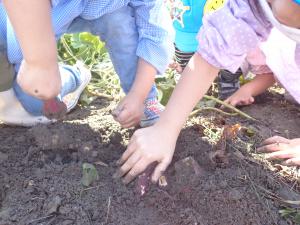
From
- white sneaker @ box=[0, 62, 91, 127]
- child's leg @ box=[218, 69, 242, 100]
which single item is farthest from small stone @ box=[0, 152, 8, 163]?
child's leg @ box=[218, 69, 242, 100]

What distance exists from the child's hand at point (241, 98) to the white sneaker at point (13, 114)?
0.61 metres

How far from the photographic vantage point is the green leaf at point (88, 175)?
127 centimetres

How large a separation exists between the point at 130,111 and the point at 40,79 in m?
0.40

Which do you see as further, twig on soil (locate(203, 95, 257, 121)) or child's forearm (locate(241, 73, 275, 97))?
child's forearm (locate(241, 73, 275, 97))

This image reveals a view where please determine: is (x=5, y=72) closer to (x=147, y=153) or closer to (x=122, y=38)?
(x=122, y=38)

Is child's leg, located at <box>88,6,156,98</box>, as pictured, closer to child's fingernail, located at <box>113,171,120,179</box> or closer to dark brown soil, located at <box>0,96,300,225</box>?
dark brown soil, located at <box>0,96,300,225</box>

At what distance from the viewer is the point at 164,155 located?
1.31 m

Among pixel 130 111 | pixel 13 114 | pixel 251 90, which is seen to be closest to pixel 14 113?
pixel 13 114

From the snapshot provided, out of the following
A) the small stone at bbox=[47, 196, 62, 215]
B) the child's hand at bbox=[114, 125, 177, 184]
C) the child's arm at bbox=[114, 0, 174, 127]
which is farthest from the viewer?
Result: the child's arm at bbox=[114, 0, 174, 127]

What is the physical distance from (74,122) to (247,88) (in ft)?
2.04

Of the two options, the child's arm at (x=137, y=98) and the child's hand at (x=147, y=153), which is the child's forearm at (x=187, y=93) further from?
the child's arm at (x=137, y=98)

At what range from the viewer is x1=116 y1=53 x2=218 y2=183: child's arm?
130cm

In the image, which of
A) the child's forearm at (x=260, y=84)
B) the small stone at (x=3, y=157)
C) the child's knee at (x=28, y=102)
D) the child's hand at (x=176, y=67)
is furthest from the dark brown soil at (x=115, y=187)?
the child's hand at (x=176, y=67)

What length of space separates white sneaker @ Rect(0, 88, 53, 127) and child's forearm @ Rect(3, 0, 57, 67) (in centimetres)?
48
